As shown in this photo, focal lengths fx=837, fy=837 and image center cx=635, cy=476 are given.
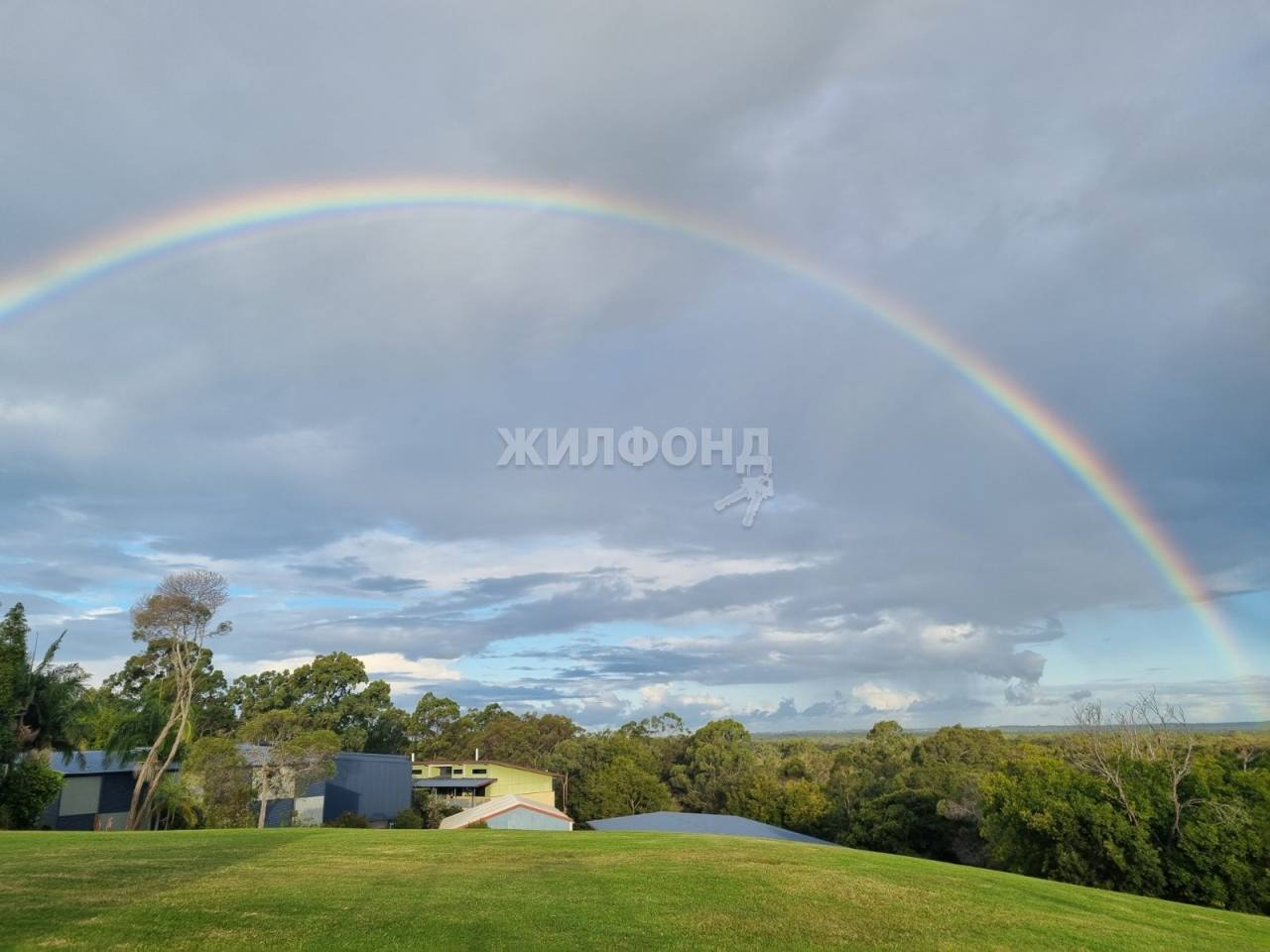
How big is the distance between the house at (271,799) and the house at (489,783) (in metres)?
4.73

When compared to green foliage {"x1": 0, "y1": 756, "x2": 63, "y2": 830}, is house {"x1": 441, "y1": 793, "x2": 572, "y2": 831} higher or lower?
lower

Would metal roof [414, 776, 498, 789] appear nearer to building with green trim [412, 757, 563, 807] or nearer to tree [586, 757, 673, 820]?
building with green trim [412, 757, 563, 807]

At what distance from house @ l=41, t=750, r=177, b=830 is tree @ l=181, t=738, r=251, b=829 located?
6.22 m

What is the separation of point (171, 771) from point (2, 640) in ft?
59.8

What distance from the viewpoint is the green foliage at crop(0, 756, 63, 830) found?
89.5ft

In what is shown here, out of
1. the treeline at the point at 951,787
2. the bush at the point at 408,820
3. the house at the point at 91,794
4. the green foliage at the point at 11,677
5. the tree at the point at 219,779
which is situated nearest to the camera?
the green foliage at the point at 11,677

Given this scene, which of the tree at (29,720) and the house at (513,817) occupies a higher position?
the tree at (29,720)

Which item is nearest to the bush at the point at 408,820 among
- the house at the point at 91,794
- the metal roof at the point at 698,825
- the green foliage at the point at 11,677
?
the metal roof at the point at 698,825

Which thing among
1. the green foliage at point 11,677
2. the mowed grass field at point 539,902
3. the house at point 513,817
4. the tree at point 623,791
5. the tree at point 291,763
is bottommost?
the tree at point 623,791

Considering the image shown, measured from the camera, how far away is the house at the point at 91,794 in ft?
124

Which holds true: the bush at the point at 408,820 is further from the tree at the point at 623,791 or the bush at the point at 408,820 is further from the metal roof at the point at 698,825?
the tree at the point at 623,791

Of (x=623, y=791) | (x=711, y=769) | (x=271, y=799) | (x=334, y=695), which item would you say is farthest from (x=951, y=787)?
(x=334, y=695)

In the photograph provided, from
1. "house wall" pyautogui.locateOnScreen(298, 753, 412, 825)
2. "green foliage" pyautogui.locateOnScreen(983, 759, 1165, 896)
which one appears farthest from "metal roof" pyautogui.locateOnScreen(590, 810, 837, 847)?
"house wall" pyautogui.locateOnScreen(298, 753, 412, 825)

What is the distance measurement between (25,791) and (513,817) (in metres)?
17.8
